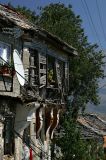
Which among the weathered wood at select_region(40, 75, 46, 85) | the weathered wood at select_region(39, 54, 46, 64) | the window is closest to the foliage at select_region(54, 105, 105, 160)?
the weathered wood at select_region(40, 75, 46, 85)

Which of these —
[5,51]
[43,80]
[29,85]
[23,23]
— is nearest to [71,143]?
[43,80]

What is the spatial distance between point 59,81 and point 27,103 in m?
5.52

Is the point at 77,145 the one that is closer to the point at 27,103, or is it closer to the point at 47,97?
the point at 47,97

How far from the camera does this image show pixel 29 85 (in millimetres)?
19875

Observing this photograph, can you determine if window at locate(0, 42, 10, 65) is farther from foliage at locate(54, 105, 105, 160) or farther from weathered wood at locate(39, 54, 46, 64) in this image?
foliage at locate(54, 105, 105, 160)

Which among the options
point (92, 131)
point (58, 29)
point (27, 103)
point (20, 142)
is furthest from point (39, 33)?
point (92, 131)

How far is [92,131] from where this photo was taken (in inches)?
1714

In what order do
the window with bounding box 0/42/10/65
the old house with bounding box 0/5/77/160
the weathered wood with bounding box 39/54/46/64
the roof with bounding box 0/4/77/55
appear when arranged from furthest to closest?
the weathered wood with bounding box 39/54/46/64
the roof with bounding box 0/4/77/55
the window with bounding box 0/42/10/65
the old house with bounding box 0/5/77/160

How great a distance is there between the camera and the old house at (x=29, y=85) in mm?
17547

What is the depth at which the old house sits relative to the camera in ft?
57.6

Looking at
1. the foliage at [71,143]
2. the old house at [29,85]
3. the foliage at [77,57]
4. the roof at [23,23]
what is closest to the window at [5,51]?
the old house at [29,85]

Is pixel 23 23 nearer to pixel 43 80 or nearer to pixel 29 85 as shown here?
pixel 29 85

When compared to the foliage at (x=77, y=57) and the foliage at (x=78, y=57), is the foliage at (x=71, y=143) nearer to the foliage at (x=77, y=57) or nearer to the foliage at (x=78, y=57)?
the foliage at (x=77, y=57)

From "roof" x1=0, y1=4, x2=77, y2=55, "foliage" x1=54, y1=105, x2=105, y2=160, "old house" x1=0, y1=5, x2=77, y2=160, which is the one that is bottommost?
"foliage" x1=54, y1=105, x2=105, y2=160
